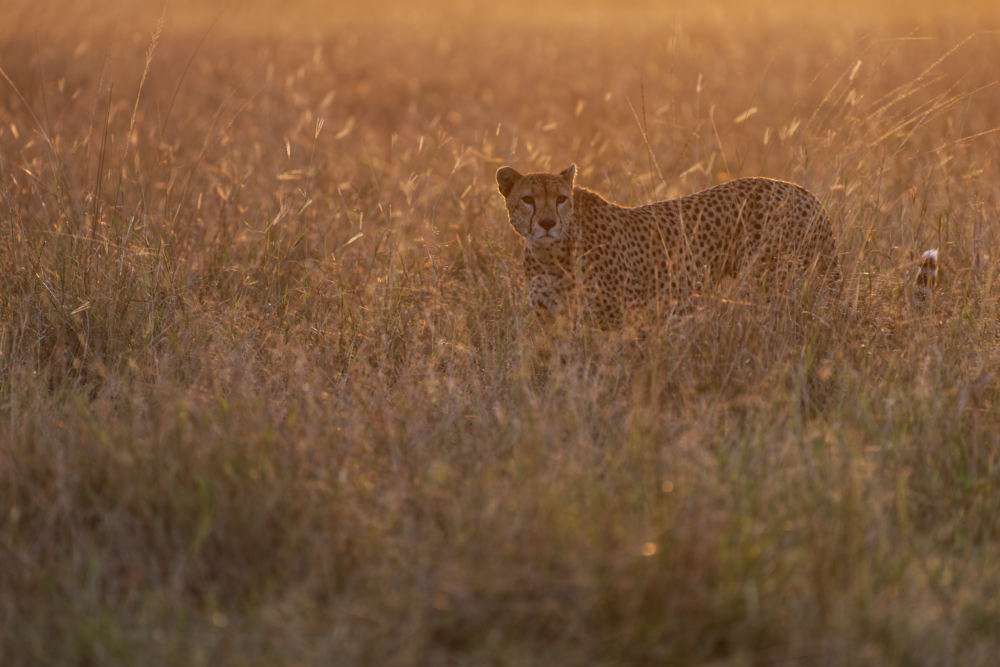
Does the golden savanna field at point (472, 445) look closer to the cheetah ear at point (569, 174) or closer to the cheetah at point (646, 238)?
the cheetah at point (646, 238)

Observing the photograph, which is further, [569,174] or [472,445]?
[569,174]

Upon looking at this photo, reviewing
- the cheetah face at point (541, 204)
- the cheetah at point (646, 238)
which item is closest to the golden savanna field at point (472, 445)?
the cheetah at point (646, 238)

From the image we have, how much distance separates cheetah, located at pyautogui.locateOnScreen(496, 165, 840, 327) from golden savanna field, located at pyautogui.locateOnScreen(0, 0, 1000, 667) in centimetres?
19

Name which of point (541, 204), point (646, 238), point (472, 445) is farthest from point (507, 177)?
point (472, 445)

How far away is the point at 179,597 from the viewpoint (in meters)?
2.37

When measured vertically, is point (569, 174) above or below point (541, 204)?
above

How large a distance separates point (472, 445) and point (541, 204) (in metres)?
1.23

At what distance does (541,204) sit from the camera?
4.04 m

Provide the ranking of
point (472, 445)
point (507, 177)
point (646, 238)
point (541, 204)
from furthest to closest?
point (646, 238), point (507, 177), point (541, 204), point (472, 445)

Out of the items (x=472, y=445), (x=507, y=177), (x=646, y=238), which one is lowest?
(x=472, y=445)

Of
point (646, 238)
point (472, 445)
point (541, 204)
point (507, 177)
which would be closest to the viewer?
point (472, 445)

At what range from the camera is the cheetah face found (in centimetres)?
404

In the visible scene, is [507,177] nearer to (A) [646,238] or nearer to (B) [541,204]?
(B) [541,204]

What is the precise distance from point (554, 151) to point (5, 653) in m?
5.14
